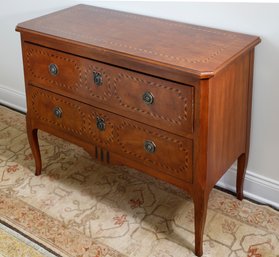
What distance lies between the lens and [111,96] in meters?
1.86

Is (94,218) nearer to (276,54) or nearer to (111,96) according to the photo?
(111,96)

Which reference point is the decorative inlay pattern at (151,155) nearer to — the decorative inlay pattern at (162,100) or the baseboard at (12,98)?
the decorative inlay pattern at (162,100)

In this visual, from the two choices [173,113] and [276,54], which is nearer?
[173,113]

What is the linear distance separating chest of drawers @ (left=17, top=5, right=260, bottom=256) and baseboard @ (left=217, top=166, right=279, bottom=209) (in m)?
0.07

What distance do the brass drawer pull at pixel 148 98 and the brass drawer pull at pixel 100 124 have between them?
0.89 feet

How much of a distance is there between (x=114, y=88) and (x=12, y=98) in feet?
4.84

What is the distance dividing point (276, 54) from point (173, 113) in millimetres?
535

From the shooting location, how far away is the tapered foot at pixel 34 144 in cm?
230

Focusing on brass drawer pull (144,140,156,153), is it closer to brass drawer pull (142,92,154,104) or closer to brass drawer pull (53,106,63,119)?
brass drawer pull (142,92,154,104)

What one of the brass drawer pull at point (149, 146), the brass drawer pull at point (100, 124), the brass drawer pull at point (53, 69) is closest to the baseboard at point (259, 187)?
the brass drawer pull at point (149, 146)

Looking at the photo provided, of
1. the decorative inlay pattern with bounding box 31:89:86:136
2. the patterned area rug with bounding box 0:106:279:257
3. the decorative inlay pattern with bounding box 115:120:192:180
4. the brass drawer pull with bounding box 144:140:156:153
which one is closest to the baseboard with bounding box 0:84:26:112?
the patterned area rug with bounding box 0:106:279:257

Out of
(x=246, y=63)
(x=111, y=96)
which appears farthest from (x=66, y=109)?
(x=246, y=63)

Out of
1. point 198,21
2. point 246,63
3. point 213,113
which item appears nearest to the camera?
point 213,113

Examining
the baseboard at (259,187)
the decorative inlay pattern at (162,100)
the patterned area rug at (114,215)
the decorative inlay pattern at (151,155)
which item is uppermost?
the decorative inlay pattern at (162,100)
